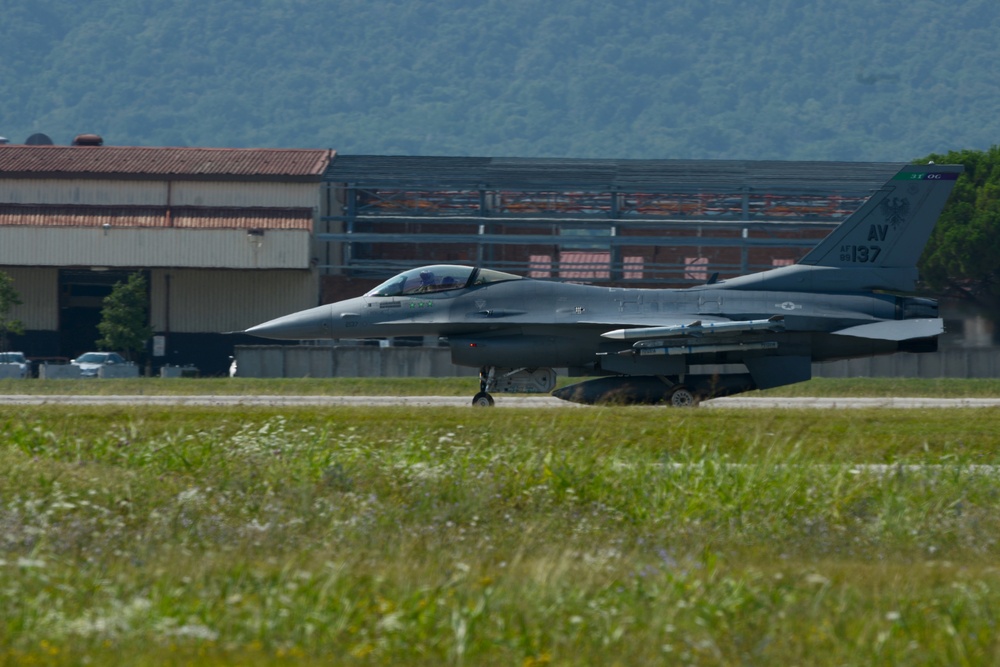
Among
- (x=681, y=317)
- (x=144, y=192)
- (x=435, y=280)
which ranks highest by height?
(x=144, y=192)

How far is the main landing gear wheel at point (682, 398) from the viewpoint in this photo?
22.7 metres

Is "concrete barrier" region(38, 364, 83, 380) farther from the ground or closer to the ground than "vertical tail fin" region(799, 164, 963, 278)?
closer to the ground

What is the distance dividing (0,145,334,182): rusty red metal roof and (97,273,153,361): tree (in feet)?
16.9

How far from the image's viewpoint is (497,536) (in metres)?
11.9

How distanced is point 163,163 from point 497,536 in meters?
47.2

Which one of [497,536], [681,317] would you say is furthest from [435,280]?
[497,536]

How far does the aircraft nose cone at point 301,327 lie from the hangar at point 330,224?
28.1 meters

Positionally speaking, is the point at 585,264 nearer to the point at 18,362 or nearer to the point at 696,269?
the point at 696,269

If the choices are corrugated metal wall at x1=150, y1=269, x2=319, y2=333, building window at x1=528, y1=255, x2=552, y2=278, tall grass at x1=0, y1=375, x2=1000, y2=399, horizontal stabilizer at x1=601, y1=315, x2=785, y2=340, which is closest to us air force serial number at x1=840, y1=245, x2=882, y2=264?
horizontal stabilizer at x1=601, y1=315, x2=785, y2=340

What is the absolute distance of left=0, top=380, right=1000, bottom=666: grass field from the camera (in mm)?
7836

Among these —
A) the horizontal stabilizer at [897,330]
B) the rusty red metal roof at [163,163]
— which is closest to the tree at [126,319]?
the rusty red metal roof at [163,163]

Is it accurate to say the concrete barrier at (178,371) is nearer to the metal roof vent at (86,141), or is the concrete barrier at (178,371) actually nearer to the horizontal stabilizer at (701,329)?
the metal roof vent at (86,141)

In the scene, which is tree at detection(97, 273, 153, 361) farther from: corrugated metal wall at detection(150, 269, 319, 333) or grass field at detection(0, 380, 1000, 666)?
grass field at detection(0, 380, 1000, 666)

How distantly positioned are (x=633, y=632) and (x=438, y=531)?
4.30 metres
